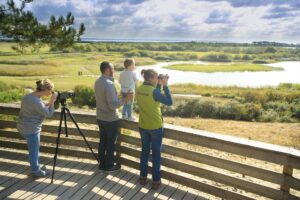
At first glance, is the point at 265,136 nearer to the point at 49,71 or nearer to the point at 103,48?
the point at 49,71

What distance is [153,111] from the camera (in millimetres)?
5133

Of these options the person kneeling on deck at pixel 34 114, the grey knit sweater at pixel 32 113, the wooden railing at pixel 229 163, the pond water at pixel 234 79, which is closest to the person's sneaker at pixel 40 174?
the person kneeling on deck at pixel 34 114

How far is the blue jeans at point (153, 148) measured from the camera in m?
5.24

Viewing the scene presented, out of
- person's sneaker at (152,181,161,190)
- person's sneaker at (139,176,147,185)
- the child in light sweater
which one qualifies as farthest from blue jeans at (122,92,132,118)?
person's sneaker at (152,181,161,190)

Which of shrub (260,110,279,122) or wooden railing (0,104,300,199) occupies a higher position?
wooden railing (0,104,300,199)

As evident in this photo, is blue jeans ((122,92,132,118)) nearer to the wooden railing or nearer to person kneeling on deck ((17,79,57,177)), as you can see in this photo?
the wooden railing

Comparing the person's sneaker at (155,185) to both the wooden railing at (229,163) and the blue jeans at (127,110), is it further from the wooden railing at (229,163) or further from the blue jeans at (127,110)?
the blue jeans at (127,110)

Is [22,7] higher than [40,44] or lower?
higher

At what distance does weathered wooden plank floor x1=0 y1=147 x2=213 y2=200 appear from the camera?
5.22 meters

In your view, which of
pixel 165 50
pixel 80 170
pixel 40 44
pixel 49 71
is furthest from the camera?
pixel 165 50

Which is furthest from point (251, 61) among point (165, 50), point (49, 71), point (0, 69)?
point (0, 69)

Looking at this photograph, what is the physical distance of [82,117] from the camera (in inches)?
252

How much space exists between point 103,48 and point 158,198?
474ft

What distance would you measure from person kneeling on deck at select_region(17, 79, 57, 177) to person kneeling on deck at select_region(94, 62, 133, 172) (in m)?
0.74
